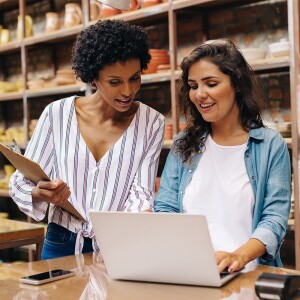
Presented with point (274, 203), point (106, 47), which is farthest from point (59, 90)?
point (274, 203)

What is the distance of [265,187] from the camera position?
179 centimetres

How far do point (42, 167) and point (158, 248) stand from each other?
0.85 metres

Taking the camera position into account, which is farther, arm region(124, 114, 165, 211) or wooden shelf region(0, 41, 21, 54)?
wooden shelf region(0, 41, 21, 54)

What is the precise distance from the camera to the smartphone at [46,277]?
1.48m

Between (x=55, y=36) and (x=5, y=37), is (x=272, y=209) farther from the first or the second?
(x=5, y=37)

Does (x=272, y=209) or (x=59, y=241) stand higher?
(x=272, y=209)

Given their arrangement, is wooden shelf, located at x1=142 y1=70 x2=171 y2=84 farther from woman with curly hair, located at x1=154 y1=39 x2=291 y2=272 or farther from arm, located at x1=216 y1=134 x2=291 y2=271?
arm, located at x1=216 y1=134 x2=291 y2=271

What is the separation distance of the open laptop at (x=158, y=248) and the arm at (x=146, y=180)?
475 millimetres

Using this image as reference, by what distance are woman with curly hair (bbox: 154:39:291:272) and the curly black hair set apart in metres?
0.19

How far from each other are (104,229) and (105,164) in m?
0.59

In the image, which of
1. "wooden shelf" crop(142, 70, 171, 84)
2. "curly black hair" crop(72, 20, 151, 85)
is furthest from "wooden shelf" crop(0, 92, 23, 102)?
"curly black hair" crop(72, 20, 151, 85)

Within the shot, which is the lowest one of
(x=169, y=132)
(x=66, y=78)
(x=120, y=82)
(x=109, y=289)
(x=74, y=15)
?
(x=109, y=289)

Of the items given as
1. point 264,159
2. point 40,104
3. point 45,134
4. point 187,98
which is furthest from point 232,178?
point 40,104

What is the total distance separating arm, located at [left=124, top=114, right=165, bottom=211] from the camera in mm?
1950
